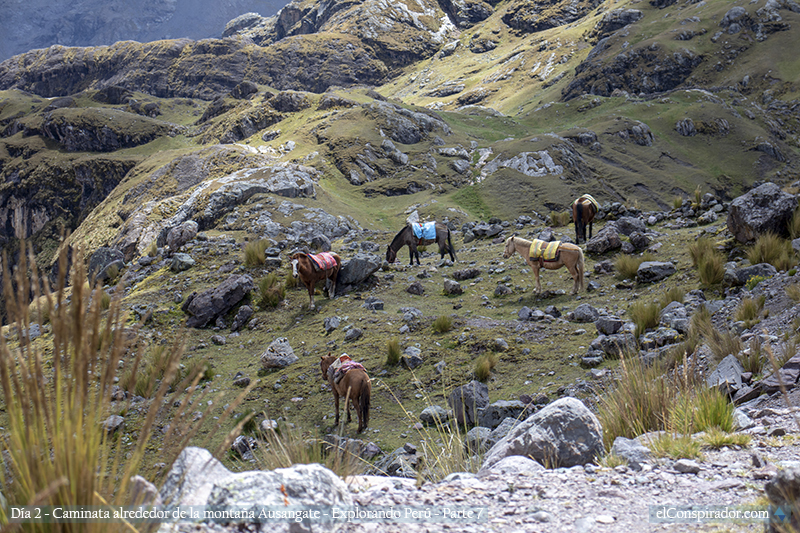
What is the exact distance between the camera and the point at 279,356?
32.6ft

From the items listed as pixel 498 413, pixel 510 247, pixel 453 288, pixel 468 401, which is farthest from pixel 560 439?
pixel 510 247

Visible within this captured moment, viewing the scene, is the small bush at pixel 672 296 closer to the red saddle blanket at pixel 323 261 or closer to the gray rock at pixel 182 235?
the red saddle blanket at pixel 323 261

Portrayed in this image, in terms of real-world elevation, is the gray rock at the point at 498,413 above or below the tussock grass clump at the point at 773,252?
below

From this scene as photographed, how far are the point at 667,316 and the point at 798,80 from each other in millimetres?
63024

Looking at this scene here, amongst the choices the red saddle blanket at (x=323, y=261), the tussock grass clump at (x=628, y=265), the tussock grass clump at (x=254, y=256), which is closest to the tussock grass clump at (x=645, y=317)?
the tussock grass clump at (x=628, y=265)

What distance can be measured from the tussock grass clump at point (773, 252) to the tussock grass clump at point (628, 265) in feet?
7.68

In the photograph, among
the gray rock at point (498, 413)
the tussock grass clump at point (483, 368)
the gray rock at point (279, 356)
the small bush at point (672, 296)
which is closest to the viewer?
the gray rock at point (498, 413)

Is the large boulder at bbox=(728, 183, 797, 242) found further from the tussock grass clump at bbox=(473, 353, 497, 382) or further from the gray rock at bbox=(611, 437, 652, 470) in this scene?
the gray rock at bbox=(611, 437, 652, 470)

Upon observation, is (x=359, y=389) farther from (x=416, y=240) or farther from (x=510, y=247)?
(x=416, y=240)

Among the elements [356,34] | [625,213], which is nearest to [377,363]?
[625,213]

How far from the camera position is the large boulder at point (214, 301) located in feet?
40.6

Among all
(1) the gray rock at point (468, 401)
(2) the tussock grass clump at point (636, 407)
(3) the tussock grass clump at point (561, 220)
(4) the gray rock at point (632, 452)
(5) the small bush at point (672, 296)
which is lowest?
(3) the tussock grass clump at point (561, 220)

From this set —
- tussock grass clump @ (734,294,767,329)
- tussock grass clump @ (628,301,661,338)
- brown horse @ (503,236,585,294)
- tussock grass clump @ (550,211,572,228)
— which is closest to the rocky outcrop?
tussock grass clump @ (550,211,572,228)

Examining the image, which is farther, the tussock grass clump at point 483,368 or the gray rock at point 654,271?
the gray rock at point 654,271
